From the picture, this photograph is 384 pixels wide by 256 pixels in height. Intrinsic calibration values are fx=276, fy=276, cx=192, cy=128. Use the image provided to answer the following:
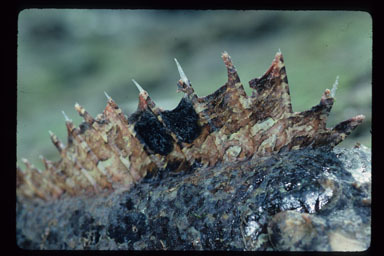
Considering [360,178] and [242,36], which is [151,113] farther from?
[360,178]

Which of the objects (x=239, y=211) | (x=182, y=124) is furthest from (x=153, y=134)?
(x=239, y=211)

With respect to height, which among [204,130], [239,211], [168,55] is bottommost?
[239,211]

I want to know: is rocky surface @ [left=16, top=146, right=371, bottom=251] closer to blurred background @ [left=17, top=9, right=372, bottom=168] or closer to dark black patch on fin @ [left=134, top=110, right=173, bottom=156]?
dark black patch on fin @ [left=134, top=110, right=173, bottom=156]

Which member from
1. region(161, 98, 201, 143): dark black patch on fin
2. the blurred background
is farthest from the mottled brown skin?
the blurred background

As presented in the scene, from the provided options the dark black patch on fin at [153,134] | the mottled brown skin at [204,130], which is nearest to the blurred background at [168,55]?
the mottled brown skin at [204,130]

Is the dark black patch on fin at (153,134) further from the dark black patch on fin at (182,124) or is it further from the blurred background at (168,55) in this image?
the blurred background at (168,55)

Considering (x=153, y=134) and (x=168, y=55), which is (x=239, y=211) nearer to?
(x=153, y=134)
